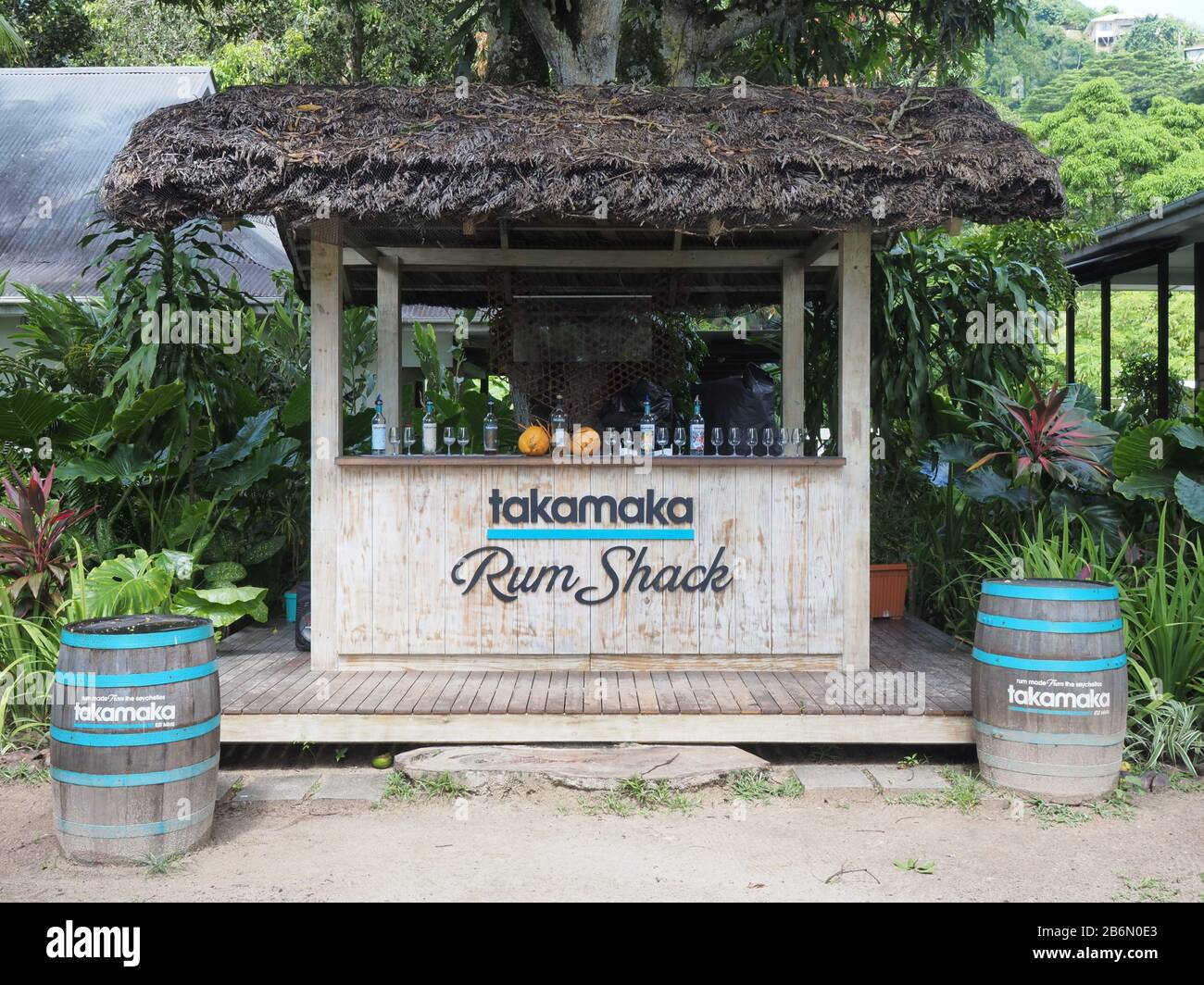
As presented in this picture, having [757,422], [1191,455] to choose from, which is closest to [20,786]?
[757,422]

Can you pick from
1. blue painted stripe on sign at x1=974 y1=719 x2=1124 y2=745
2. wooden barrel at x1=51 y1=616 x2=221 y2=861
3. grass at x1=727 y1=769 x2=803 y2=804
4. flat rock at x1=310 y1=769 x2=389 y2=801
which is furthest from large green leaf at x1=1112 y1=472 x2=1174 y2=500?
wooden barrel at x1=51 y1=616 x2=221 y2=861

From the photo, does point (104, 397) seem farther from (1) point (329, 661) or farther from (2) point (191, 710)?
(2) point (191, 710)

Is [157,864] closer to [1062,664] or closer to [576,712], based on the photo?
[576,712]

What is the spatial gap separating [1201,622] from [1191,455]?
106cm

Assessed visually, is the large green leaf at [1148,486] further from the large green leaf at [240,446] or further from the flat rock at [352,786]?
the large green leaf at [240,446]

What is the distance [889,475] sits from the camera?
8.36 meters

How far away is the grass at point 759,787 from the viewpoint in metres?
4.71

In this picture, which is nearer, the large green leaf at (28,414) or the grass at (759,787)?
the grass at (759,787)

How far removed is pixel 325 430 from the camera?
5645mm

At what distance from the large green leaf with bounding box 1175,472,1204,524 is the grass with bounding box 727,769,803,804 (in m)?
2.40

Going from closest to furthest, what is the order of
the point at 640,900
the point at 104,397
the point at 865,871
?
the point at 640,900 < the point at 865,871 < the point at 104,397

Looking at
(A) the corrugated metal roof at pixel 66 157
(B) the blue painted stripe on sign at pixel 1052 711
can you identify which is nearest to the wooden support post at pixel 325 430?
(B) the blue painted stripe on sign at pixel 1052 711

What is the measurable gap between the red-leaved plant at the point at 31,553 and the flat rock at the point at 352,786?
1.98 metres
